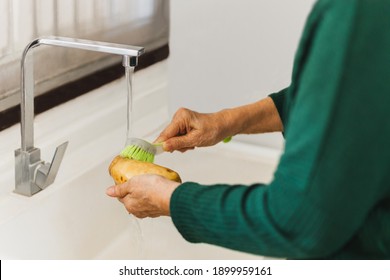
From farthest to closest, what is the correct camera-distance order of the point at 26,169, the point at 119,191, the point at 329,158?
1. the point at 26,169
2. the point at 119,191
3. the point at 329,158

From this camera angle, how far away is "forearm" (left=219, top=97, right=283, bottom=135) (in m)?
0.98

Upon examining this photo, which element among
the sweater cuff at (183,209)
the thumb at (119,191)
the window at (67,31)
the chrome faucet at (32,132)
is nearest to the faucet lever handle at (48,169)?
the chrome faucet at (32,132)

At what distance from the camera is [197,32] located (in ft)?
4.73

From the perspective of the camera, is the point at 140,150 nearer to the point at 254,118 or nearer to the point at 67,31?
the point at 254,118

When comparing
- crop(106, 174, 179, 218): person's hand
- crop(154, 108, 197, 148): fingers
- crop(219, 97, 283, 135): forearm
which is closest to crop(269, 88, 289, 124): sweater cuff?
crop(219, 97, 283, 135): forearm

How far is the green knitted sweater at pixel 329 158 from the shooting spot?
1.88ft

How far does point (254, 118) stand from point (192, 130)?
0.09m

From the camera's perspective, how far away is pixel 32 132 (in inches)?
39.7

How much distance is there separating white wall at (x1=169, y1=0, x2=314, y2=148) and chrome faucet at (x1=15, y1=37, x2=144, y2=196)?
49 cm

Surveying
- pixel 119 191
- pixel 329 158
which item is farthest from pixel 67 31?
pixel 329 158

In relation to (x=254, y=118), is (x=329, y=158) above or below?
above

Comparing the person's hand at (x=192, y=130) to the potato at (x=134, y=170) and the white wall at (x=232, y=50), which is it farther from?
the white wall at (x=232, y=50)

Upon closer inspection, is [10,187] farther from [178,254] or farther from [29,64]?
[178,254]

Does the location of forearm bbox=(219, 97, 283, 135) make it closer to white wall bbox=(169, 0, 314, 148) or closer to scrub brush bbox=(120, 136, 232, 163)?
scrub brush bbox=(120, 136, 232, 163)
